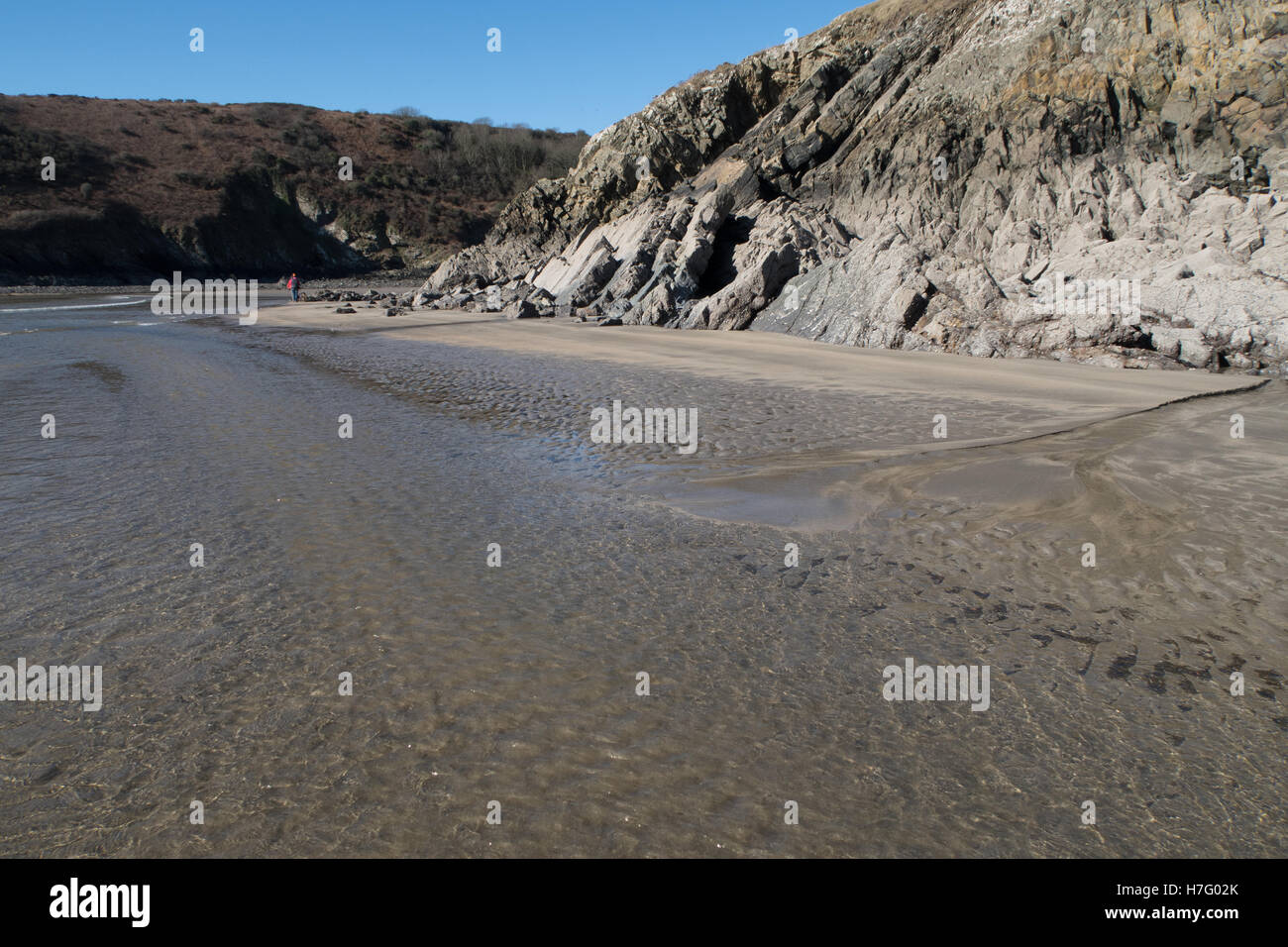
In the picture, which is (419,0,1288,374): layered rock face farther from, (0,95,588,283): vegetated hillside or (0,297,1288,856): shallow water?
(0,95,588,283): vegetated hillside

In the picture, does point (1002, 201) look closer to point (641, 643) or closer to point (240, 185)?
point (641, 643)

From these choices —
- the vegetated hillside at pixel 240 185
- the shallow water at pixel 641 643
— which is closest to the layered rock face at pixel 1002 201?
the shallow water at pixel 641 643

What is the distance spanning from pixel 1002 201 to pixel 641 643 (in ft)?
59.7

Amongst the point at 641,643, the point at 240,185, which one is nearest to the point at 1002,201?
the point at 641,643

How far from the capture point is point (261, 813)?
99.3 inches

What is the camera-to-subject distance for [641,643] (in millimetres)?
3729

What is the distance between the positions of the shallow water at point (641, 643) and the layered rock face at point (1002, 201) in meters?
7.08

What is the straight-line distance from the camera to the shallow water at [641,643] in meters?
2.55

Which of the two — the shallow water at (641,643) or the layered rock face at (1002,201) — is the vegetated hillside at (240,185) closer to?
the layered rock face at (1002,201)

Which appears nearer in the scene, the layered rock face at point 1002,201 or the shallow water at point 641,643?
the shallow water at point 641,643

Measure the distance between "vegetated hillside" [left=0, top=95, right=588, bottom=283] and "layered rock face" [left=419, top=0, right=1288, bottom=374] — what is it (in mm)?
34897

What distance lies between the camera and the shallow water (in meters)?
2.55

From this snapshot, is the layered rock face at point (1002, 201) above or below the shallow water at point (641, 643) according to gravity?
above
